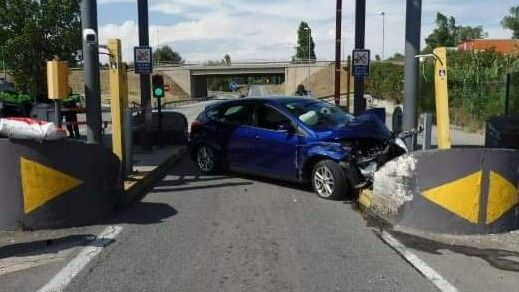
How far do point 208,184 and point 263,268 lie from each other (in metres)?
5.14

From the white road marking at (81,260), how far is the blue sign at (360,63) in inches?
472

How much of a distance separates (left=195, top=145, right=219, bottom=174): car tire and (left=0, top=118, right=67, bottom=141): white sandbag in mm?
4664

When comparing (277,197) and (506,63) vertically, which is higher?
(506,63)

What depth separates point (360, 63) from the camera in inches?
730

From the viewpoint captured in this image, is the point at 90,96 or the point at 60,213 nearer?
the point at 60,213

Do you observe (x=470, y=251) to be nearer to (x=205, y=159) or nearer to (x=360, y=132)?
(x=360, y=132)

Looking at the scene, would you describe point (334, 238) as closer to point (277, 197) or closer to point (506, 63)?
point (277, 197)

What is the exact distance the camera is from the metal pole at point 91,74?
33.3 feet

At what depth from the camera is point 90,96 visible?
1041 cm

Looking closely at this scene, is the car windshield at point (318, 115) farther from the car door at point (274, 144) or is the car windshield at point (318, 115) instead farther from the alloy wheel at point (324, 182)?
the alloy wheel at point (324, 182)

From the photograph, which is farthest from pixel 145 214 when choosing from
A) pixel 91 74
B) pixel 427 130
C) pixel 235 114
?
pixel 427 130

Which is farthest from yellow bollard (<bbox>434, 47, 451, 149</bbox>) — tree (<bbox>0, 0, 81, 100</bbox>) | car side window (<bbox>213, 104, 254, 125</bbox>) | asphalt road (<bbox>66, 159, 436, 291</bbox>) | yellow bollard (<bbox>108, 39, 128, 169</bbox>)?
tree (<bbox>0, 0, 81, 100</bbox>)

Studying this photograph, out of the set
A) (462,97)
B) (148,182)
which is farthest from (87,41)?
(462,97)

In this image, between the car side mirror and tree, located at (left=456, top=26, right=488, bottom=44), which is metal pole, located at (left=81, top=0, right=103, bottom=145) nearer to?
the car side mirror
